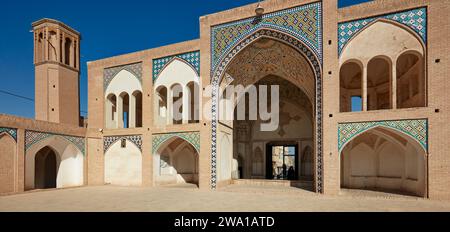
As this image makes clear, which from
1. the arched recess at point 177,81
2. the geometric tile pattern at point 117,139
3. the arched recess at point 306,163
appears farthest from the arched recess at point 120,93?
the arched recess at point 306,163

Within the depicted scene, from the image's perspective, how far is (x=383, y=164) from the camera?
34.8 feet

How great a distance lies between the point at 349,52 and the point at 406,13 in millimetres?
1829

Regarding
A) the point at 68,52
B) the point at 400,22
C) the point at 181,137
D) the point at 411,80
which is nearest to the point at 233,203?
the point at 181,137

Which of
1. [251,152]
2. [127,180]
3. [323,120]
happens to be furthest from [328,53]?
[127,180]

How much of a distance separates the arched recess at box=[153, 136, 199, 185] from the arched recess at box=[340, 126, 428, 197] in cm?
656

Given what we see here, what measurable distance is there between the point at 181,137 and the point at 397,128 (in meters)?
7.43

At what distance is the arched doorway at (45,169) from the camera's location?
14.8 metres

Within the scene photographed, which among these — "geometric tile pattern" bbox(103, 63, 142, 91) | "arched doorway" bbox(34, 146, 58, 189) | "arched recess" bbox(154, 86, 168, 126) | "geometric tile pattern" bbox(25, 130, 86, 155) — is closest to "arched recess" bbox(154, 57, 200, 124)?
"arched recess" bbox(154, 86, 168, 126)

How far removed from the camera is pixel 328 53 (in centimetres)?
906

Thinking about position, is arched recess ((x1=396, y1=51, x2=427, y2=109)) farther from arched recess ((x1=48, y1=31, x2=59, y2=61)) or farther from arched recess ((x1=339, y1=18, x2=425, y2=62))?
arched recess ((x1=48, y1=31, x2=59, y2=61))

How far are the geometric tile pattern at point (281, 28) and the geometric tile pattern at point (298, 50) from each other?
0.15m

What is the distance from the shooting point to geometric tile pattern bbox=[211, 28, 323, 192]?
9.10 meters

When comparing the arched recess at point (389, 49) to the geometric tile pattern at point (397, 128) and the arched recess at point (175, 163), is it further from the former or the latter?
the arched recess at point (175, 163)
